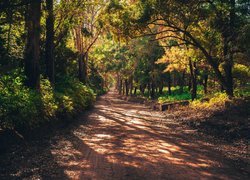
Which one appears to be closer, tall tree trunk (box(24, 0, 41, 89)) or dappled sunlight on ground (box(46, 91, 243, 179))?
dappled sunlight on ground (box(46, 91, 243, 179))

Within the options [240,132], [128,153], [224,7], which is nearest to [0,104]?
[128,153]

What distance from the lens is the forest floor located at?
22.6 ft

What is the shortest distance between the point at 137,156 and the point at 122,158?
49 cm

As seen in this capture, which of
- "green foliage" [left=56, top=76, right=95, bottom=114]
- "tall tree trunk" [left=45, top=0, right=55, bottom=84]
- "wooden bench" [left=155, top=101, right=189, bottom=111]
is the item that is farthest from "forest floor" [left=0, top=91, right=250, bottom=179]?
"wooden bench" [left=155, top=101, right=189, bottom=111]

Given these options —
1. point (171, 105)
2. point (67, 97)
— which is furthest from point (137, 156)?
point (171, 105)

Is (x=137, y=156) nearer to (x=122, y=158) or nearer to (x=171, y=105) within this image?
(x=122, y=158)

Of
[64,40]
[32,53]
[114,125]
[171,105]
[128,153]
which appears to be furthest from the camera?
[64,40]

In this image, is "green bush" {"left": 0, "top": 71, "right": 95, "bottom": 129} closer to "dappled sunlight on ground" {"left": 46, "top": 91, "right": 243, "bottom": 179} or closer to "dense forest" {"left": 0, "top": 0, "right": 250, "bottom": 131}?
"dense forest" {"left": 0, "top": 0, "right": 250, "bottom": 131}

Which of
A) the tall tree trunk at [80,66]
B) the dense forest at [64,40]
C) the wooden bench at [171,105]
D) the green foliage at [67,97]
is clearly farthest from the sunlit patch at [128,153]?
the tall tree trunk at [80,66]

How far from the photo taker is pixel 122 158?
8.30 m

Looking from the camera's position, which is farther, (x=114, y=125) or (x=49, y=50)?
(x=49, y=50)

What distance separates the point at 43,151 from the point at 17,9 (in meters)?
7.73

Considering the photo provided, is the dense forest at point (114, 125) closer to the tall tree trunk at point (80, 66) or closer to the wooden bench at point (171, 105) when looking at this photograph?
the wooden bench at point (171, 105)

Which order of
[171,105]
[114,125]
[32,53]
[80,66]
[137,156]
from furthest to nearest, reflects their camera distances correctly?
[80,66] → [171,105] → [114,125] → [32,53] → [137,156]
